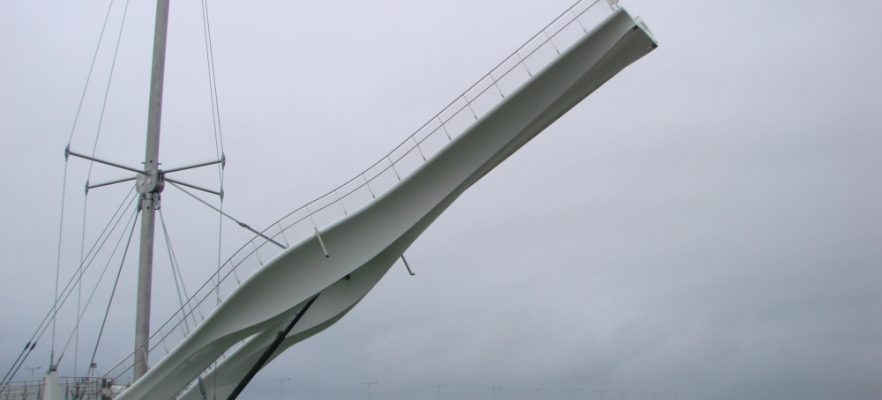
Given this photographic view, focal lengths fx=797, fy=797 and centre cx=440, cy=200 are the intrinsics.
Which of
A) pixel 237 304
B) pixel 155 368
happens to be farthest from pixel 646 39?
pixel 155 368

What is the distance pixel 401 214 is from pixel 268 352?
19.6 feet

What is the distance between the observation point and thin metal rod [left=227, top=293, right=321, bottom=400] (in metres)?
22.6

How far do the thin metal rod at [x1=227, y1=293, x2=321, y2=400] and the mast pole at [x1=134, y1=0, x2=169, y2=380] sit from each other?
2.85 metres

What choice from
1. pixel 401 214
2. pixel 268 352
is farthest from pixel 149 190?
pixel 401 214

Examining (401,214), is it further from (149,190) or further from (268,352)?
(149,190)

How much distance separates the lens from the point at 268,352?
23.2 metres

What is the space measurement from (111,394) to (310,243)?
28.4 feet

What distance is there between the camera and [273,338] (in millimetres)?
24234

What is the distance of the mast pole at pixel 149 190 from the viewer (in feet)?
82.9

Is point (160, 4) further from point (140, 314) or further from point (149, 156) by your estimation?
point (140, 314)

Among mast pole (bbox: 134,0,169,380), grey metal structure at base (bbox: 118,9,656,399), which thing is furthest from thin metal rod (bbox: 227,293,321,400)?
mast pole (bbox: 134,0,169,380)

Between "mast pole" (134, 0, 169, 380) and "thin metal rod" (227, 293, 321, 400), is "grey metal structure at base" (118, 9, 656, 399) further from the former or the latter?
"mast pole" (134, 0, 169, 380)

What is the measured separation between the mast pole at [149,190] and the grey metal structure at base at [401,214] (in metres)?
2.87

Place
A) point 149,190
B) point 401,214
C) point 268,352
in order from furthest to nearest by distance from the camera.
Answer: point 149,190 → point 268,352 → point 401,214
